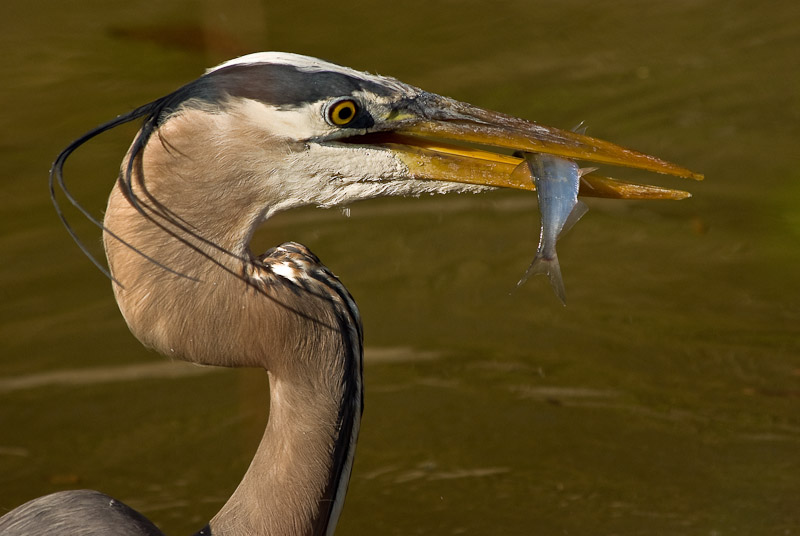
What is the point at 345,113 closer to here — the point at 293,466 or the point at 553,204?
the point at 553,204

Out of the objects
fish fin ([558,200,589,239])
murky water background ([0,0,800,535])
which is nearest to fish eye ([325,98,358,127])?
fish fin ([558,200,589,239])

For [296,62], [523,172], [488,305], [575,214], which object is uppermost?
[296,62]

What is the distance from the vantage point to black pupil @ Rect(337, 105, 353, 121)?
260 centimetres

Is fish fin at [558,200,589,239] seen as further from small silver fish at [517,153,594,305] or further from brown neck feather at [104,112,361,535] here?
brown neck feather at [104,112,361,535]

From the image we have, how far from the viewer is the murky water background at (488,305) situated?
166 inches

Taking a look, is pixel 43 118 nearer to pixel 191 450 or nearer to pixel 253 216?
pixel 191 450

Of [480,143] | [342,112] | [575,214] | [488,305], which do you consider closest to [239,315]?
[342,112]

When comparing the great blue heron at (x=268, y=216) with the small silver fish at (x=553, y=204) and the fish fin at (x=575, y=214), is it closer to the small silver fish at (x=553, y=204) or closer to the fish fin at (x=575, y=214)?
the small silver fish at (x=553, y=204)

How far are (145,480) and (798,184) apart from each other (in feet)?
11.9

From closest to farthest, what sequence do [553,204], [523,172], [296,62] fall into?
[296,62] → [553,204] → [523,172]

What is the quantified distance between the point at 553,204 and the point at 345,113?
1.89ft

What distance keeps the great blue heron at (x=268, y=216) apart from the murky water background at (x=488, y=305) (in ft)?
4.44

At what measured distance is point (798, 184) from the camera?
5641 millimetres

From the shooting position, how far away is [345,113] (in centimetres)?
262
